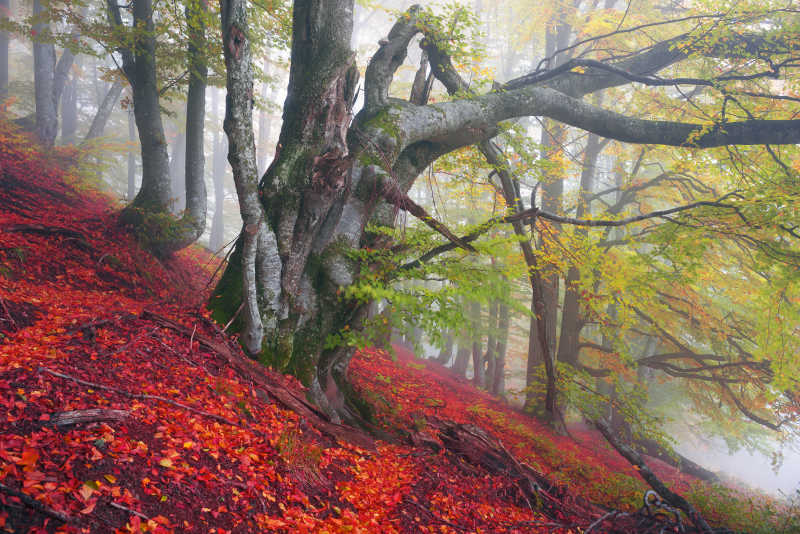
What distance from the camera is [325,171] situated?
4324 mm

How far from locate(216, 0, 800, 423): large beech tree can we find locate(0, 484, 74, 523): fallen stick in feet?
7.80

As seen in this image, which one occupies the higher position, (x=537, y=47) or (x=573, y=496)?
(x=537, y=47)

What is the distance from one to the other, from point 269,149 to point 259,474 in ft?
85.3

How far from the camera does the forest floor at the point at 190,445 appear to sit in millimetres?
2023

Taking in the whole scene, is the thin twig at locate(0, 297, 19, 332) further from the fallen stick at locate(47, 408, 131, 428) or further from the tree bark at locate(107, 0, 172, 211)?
the tree bark at locate(107, 0, 172, 211)

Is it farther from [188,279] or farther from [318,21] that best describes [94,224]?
[318,21]

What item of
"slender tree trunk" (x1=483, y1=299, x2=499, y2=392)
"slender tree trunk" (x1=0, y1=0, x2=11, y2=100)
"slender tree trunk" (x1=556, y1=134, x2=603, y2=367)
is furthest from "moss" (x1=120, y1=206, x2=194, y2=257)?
"slender tree trunk" (x1=0, y1=0, x2=11, y2=100)

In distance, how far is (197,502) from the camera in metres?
2.22

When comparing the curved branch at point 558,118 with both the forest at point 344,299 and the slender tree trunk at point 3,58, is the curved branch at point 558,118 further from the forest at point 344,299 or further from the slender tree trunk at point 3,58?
the slender tree trunk at point 3,58

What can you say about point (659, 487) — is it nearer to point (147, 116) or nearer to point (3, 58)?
point (147, 116)

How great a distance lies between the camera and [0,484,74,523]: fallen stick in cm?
166

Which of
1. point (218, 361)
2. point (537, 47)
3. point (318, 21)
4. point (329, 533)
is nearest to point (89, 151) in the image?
point (318, 21)

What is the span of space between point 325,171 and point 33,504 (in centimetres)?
347

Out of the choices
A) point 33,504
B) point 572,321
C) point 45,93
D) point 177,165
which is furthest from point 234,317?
point 177,165
